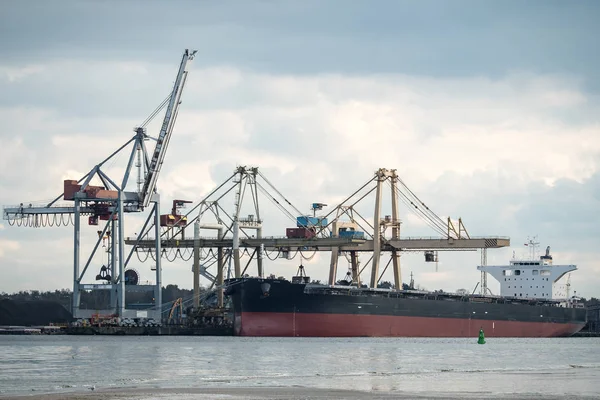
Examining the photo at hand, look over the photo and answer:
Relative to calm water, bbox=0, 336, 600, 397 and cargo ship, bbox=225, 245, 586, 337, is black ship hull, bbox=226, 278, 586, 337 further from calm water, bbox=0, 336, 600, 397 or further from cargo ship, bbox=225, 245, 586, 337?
calm water, bbox=0, 336, 600, 397

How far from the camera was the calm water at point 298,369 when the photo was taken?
90.6 ft

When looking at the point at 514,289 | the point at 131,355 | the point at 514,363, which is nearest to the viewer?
the point at 514,363

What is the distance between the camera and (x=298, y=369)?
34.7 meters

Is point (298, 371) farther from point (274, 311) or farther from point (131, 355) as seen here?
point (274, 311)

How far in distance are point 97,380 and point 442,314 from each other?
47.5 meters

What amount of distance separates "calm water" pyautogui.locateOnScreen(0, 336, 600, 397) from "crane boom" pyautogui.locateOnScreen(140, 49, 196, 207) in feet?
90.9

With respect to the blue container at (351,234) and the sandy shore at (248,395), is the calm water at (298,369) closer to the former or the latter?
the sandy shore at (248,395)

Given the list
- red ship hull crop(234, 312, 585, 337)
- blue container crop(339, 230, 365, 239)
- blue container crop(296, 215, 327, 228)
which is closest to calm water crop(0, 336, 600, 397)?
red ship hull crop(234, 312, 585, 337)

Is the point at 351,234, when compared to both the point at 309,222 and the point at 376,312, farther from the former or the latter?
the point at 376,312

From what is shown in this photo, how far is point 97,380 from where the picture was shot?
96.4 feet

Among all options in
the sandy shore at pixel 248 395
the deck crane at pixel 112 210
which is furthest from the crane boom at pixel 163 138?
the sandy shore at pixel 248 395

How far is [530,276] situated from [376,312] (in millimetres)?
24715

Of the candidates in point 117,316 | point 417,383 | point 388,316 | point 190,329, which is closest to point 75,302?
point 117,316

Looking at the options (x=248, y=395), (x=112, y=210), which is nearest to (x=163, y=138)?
(x=112, y=210)
